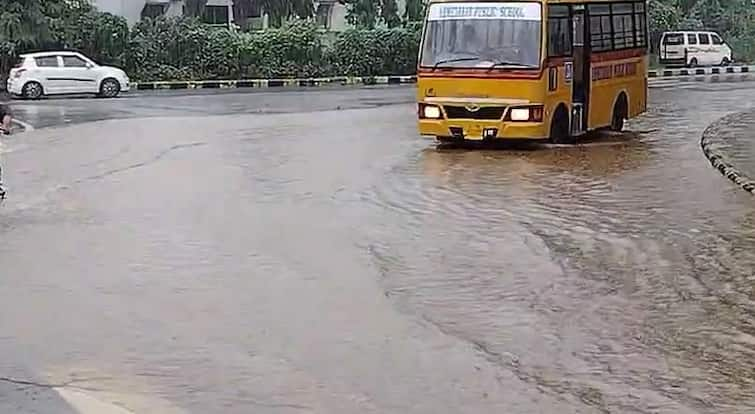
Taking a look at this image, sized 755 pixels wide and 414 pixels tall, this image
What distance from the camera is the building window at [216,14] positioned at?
57.2m

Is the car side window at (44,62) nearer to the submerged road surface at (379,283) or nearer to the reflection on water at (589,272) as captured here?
the submerged road surface at (379,283)

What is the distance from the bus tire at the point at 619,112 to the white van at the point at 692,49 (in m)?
29.2

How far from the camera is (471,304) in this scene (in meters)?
9.73

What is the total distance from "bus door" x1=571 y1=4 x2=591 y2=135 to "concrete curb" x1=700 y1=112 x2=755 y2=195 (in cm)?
192

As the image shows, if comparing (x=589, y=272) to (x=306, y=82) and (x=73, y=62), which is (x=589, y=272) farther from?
(x=306, y=82)

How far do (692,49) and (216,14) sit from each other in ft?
65.4

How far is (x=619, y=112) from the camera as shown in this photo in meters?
23.5

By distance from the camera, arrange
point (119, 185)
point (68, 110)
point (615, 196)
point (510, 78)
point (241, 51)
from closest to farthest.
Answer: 1. point (615, 196)
2. point (119, 185)
3. point (510, 78)
4. point (68, 110)
5. point (241, 51)

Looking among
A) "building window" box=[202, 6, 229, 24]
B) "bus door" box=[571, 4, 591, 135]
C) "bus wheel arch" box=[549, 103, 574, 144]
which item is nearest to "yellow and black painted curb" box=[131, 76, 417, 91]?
"building window" box=[202, 6, 229, 24]

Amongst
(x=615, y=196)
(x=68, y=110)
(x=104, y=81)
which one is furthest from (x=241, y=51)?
(x=615, y=196)

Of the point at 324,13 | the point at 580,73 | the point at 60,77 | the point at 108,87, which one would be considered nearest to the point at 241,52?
the point at 108,87

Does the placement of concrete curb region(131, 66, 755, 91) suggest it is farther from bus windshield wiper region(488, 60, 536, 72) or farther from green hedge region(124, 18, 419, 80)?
bus windshield wiper region(488, 60, 536, 72)

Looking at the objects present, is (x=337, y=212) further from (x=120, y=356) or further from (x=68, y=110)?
(x=68, y=110)

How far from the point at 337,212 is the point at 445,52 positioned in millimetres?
6596
